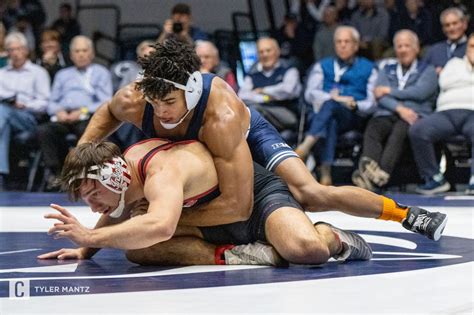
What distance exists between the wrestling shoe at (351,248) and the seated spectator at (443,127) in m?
3.82

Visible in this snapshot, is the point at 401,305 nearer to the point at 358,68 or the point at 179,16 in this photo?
the point at 358,68

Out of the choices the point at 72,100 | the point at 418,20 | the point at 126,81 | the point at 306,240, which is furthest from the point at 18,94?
the point at 306,240

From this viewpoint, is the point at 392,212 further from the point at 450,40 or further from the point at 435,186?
the point at 450,40

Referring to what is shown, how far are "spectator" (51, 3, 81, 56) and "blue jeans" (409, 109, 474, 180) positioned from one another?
4.12m

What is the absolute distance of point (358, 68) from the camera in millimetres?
8688

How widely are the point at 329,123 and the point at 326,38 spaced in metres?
1.43

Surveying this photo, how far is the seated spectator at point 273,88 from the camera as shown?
872 cm

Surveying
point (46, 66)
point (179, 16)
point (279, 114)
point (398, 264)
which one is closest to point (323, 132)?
point (279, 114)

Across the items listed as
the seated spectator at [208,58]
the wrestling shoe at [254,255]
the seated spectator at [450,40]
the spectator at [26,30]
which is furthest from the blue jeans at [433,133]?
the spectator at [26,30]

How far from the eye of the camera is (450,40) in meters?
8.59

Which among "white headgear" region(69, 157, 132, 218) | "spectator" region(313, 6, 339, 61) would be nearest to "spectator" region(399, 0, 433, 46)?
"spectator" region(313, 6, 339, 61)

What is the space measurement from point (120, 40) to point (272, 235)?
6.79 m

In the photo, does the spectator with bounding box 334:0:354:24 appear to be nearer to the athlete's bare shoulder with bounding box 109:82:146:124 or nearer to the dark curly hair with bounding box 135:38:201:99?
the athlete's bare shoulder with bounding box 109:82:146:124

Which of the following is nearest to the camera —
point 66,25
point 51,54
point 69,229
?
point 69,229
